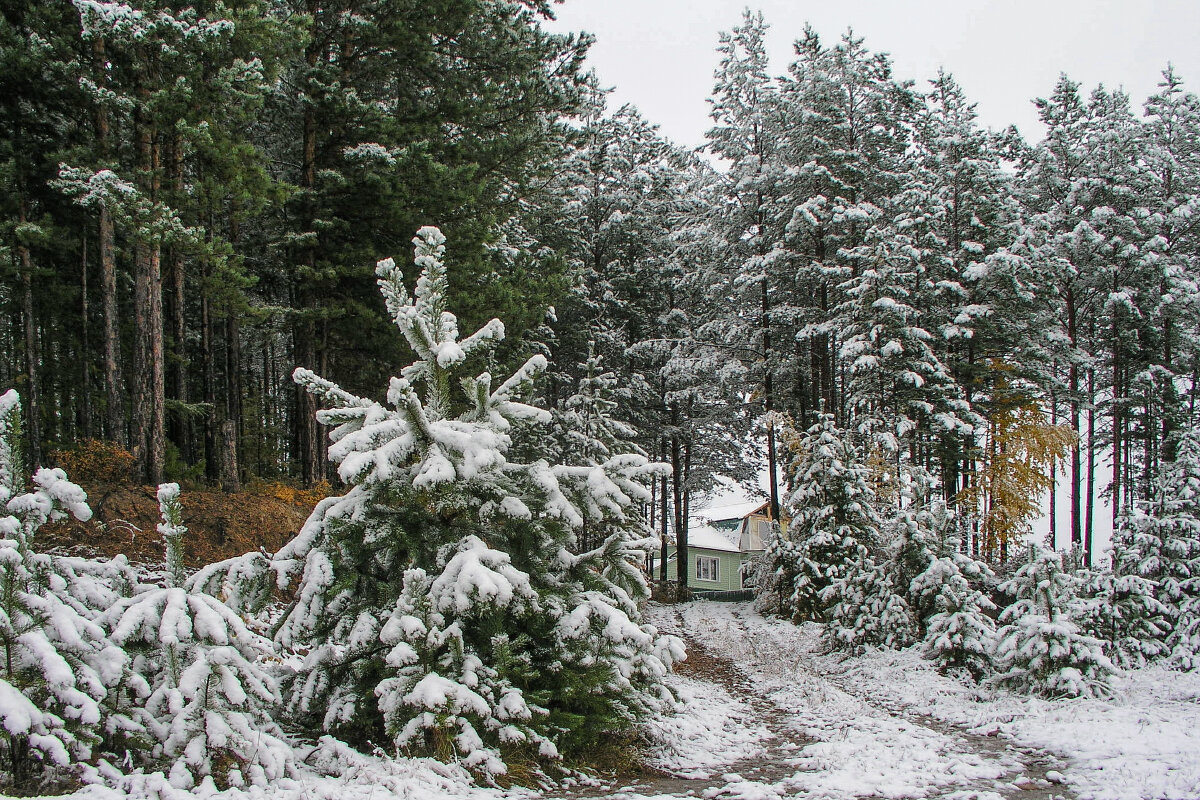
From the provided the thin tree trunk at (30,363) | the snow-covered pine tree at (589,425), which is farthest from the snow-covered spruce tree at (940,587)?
the thin tree trunk at (30,363)

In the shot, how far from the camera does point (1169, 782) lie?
5176 millimetres

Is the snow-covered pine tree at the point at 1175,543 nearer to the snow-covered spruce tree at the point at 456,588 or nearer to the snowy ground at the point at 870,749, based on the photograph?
the snowy ground at the point at 870,749

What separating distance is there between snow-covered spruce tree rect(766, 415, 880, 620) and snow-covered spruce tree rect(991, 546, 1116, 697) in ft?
15.4

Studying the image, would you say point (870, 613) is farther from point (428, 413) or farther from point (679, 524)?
point (679, 524)

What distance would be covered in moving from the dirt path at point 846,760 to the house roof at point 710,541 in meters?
33.9

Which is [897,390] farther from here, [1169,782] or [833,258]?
[1169,782]

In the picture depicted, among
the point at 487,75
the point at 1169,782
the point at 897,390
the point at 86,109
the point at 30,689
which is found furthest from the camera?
the point at 897,390

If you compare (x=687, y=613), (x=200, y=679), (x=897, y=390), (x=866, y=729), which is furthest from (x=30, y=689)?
(x=897, y=390)

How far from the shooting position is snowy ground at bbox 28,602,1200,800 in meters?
4.31

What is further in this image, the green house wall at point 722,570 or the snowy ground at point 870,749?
the green house wall at point 722,570

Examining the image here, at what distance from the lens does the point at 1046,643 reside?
8758 mm

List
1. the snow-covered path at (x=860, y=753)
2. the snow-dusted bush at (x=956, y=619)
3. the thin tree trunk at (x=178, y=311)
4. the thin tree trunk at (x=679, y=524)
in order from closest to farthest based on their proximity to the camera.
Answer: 1. the snow-covered path at (x=860, y=753)
2. the snow-dusted bush at (x=956, y=619)
3. the thin tree trunk at (x=178, y=311)
4. the thin tree trunk at (x=679, y=524)

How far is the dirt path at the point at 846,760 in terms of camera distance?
4930 mm

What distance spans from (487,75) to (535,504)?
12.1 meters
